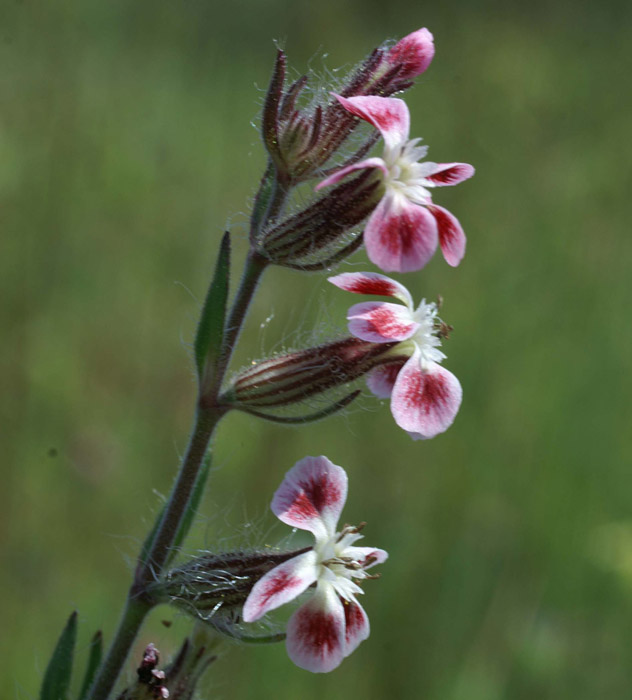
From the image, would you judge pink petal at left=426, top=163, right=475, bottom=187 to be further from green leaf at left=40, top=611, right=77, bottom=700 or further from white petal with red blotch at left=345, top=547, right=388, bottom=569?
green leaf at left=40, top=611, right=77, bottom=700

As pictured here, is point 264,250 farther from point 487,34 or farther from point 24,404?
point 487,34

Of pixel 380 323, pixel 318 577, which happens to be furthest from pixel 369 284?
pixel 318 577

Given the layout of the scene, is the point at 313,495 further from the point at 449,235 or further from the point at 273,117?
the point at 273,117

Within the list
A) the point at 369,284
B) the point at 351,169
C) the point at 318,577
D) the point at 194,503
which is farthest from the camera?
the point at 194,503

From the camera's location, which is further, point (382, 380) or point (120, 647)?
point (382, 380)

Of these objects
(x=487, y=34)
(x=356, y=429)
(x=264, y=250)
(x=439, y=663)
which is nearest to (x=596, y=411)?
(x=356, y=429)

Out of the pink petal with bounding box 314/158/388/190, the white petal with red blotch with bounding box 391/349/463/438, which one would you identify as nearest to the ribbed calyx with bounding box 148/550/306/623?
the white petal with red blotch with bounding box 391/349/463/438

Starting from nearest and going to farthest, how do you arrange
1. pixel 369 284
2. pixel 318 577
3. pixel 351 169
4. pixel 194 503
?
pixel 351 169, pixel 318 577, pixel 369 284, pixel 194 503
